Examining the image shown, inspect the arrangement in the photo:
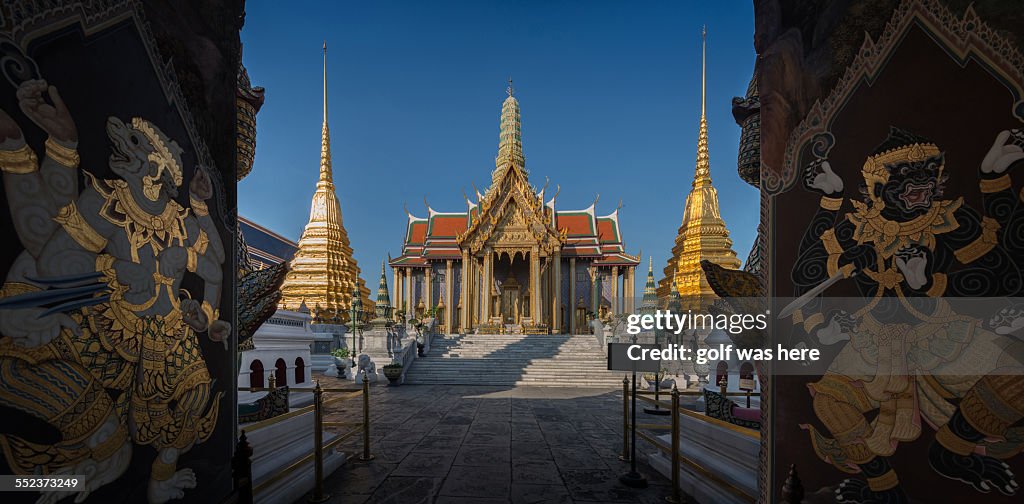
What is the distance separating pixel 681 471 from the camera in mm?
5004

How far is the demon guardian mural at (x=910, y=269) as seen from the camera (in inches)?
93.0

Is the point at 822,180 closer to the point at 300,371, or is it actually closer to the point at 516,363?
the point at 300,371

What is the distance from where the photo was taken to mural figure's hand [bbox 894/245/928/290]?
260 cm

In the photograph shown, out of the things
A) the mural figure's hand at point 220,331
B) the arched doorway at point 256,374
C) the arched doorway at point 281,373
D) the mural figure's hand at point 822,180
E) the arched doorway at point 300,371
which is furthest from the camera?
the arched doorway at point 300,371

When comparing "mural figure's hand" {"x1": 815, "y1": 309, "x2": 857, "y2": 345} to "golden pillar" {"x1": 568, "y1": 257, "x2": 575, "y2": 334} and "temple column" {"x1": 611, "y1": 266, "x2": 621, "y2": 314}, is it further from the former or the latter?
"temple column" {"x1": 611, "y1": 266, "x2": 621, "y2": 314}

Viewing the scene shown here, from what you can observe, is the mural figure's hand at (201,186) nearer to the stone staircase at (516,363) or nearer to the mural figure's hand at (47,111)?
the mural figure's hand at (47,111)

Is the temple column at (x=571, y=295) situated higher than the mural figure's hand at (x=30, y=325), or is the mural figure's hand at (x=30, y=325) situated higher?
the mural figure's hand at (x=30, y=325)

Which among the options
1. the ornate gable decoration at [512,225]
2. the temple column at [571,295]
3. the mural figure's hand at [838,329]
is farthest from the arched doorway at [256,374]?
the temple column at [571,295]

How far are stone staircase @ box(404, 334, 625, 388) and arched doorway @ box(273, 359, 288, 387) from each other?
6.87 meters

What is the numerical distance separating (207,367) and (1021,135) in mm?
5457

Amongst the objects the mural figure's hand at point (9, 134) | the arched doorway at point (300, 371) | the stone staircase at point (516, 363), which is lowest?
the stone staircase at point (516, 363)

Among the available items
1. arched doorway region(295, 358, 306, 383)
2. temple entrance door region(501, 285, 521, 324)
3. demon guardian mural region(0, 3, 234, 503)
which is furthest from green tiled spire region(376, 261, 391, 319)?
demon guardian mural region(0, 3, 234, 503)

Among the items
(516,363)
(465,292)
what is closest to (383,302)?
(516,363)

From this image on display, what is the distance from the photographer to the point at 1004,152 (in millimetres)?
2324
